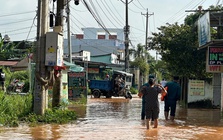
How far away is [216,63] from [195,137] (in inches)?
432

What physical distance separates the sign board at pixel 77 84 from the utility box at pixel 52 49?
34.9 ft

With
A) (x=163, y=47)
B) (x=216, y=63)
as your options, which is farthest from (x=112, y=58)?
(x=216, y=63)

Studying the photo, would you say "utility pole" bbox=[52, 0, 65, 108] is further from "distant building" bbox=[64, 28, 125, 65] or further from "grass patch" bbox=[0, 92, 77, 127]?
"distant building" bbox=[64, 28, 125, 65]

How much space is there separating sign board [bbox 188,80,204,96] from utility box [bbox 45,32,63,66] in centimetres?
1168

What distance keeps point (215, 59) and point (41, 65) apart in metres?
10.9

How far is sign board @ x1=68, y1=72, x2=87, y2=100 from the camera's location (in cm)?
2484

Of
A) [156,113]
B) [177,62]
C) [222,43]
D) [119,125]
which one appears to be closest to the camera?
[156,113]

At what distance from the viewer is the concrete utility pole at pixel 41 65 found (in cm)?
1415

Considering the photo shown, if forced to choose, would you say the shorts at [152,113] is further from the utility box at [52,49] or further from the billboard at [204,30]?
the billboard at [204,30]

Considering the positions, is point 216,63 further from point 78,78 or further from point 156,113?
point 156,113

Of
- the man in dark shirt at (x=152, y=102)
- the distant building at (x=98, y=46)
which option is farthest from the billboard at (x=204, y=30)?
the distant building at (x=98, y=46)

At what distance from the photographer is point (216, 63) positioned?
21797 millimetres

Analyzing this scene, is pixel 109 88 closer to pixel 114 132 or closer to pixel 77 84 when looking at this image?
pixel 77 84

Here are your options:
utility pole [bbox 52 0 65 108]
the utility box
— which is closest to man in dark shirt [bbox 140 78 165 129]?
the utility box
